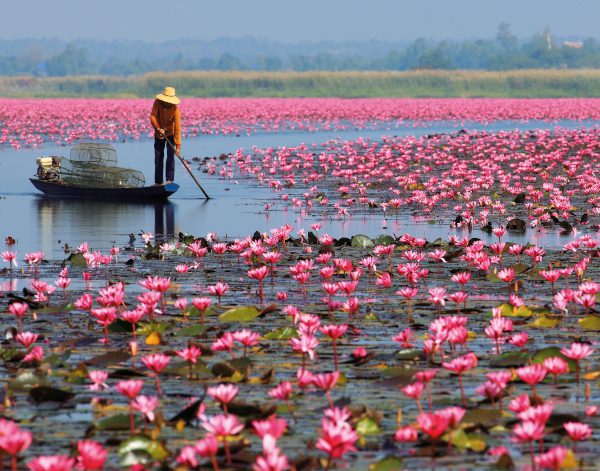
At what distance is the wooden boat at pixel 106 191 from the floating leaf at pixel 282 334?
11879 millimetres

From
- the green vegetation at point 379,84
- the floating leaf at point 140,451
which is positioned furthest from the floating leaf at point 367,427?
the green vegetation at point 379,84

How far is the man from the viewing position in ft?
67.6

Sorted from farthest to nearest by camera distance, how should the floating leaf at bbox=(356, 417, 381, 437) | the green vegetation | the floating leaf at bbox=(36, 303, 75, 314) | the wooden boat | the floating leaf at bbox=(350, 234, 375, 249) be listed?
1. the green vegetation
2. the wooden boat
3. the floating leaf at bbox=(350, 234, 375, 249)
4. the floating leaf at bbox=(36, 303, 75, 314)
5. the floating leaf at bbox=(356, 417, 381, 437)

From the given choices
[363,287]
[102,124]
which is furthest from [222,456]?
[102,124]

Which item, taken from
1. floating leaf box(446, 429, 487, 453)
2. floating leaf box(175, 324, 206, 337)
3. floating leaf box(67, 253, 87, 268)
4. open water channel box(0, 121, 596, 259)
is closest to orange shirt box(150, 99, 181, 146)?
open water channel box(0, 121, 596, 259)

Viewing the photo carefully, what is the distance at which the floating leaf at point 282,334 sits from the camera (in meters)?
8.65

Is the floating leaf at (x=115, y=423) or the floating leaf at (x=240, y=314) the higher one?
the floating leaf at (x=115, y=423)

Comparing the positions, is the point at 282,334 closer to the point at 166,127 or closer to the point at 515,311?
the point at 515,311

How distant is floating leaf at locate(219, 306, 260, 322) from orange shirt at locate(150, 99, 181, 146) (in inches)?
457

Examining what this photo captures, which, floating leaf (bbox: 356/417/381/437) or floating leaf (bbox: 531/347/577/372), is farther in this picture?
floating leaf (bbox: 531/347/577/372)

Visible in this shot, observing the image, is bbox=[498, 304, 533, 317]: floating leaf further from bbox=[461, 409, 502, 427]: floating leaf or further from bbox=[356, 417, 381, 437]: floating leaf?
bbox=[356, 417, 381, 437]: floating leaf

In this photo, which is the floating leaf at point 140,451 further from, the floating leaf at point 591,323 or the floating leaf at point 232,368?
the floating leaf at point 591,323

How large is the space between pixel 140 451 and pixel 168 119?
15432mm

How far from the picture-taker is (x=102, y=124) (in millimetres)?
53500
